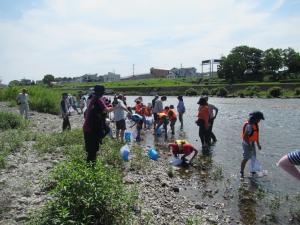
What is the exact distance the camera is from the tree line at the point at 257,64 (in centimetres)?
8800

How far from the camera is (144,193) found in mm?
8688

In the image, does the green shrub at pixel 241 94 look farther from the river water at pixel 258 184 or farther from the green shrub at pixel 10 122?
the green shrub at pixel 10 122

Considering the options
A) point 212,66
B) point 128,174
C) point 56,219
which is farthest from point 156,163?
point 212,66

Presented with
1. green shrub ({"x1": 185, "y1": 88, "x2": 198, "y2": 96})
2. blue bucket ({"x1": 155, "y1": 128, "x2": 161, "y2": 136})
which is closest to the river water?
blue bucket ({"x1": 155, "y1": 128, "x2": 161, "y2": 136})

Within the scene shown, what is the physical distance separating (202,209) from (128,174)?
2634 mm

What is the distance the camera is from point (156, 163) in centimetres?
1266

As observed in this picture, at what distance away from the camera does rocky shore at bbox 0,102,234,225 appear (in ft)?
22.5

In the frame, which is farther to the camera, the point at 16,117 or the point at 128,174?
the point at 16,117

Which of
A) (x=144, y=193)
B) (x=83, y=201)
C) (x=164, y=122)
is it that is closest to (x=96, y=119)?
(x=144, y=193)

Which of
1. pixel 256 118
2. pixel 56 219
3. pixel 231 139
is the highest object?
pixel 256 118

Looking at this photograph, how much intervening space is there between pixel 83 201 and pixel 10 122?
1389cm

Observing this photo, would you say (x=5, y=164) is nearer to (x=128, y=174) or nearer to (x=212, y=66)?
(x=128, y=174)

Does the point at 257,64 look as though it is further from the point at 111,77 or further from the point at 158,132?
the point at 111,77

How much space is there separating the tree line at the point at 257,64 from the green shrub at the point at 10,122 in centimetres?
7650
